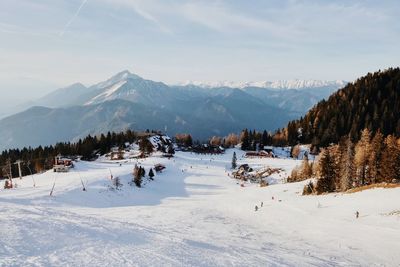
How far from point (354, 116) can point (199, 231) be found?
552 feet

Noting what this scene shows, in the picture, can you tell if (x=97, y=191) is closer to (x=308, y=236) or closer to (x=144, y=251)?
(x=308, y=236)

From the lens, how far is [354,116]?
179375 mm

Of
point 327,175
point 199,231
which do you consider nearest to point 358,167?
point 327,175

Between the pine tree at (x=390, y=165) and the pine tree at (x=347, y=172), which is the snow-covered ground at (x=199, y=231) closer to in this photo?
the pine tree at (x=347, y=172)

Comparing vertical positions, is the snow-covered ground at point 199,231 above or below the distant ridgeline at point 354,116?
below

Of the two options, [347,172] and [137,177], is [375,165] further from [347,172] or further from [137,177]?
[137,177]

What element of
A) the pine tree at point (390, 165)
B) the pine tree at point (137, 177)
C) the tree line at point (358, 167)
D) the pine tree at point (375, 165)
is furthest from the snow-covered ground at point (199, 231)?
the pine tree at point (390, 165)

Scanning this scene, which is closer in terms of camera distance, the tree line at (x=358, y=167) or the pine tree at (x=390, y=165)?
the tree line at (x=358, y=167)

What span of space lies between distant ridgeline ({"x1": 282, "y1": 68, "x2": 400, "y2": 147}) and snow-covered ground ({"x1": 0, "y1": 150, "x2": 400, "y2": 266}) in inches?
4510

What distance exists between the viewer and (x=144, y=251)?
1862 centimetres

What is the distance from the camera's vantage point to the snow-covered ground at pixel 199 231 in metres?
17.8

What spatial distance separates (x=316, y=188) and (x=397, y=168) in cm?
1656

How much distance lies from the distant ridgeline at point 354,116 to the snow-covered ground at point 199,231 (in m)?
115

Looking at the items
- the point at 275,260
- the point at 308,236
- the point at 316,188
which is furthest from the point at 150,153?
the point at 275,260
